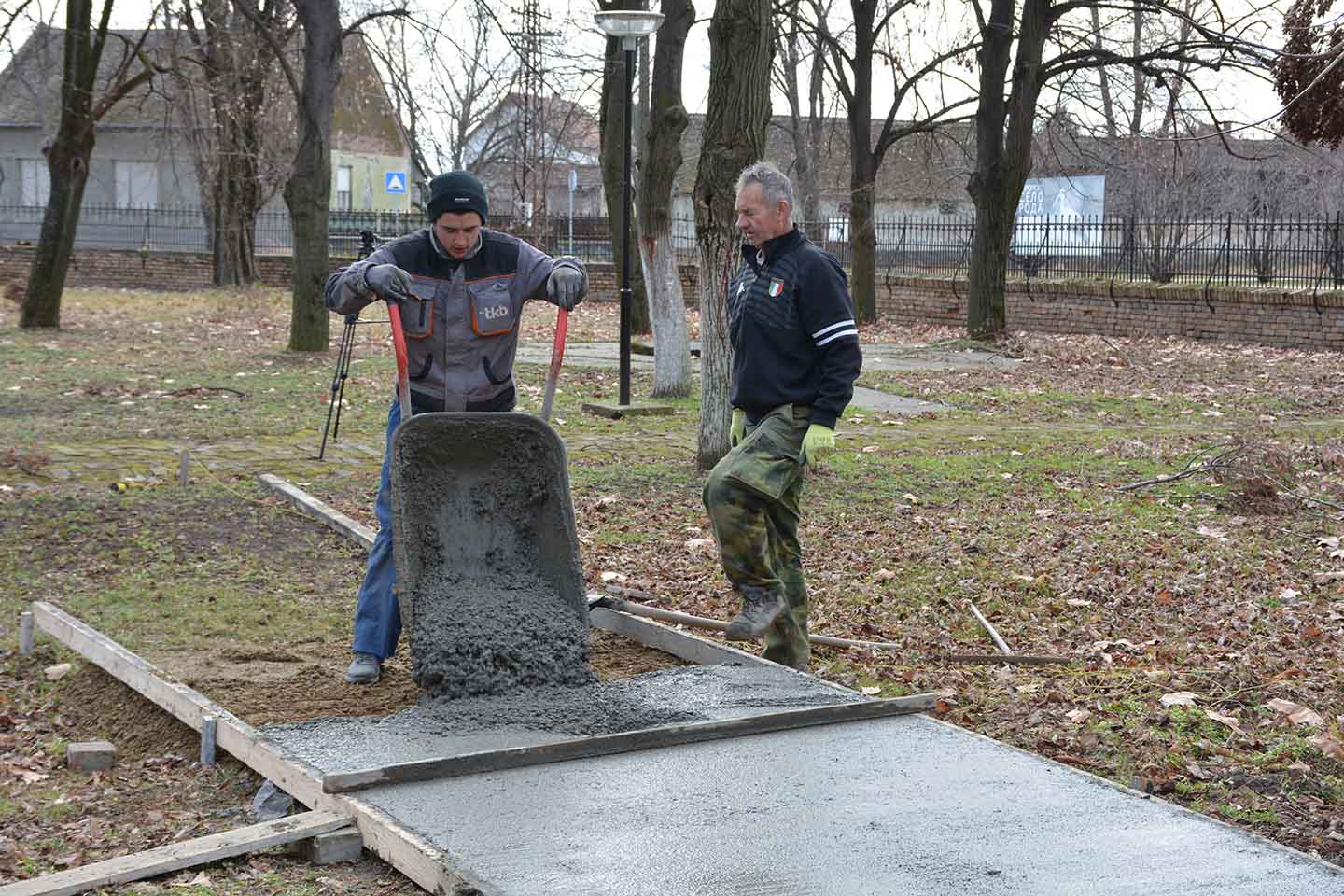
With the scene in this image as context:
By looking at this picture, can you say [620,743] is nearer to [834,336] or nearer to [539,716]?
[539,716]

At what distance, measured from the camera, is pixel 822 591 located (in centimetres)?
802

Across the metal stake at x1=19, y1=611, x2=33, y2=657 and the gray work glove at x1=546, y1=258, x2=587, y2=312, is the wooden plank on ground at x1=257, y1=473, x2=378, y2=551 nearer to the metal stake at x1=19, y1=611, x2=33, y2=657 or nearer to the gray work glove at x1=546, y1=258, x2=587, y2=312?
the metal stake at x1=19, y1=611, x2=33, y2=657

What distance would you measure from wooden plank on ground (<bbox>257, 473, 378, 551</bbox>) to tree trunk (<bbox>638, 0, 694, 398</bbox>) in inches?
238

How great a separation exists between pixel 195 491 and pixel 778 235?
18.7ft

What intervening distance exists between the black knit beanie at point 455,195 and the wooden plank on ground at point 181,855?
7.78 ft

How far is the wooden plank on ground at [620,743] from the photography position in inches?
180

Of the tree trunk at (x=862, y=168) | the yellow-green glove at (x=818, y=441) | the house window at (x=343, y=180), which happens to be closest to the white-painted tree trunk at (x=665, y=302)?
the yellow-green glove at (x=818, y=441)

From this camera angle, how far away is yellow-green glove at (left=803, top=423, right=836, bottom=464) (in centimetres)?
589

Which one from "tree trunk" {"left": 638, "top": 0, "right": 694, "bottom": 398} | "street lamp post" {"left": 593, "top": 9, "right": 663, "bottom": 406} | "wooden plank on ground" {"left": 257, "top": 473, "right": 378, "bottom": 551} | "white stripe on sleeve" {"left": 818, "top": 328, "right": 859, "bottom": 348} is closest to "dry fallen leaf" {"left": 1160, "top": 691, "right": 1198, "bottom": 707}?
"white stripe on sleeve" {"left": 818, "top": 328, "right": 859, "bottom": 348}

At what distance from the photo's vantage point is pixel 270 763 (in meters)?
4.77

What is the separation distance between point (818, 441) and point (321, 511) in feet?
14.9

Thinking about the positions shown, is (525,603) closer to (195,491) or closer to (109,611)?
(109,611)

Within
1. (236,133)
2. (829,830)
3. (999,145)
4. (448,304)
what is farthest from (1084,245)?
(829,830)

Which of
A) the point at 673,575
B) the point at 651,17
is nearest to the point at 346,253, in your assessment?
the point at 651,17
